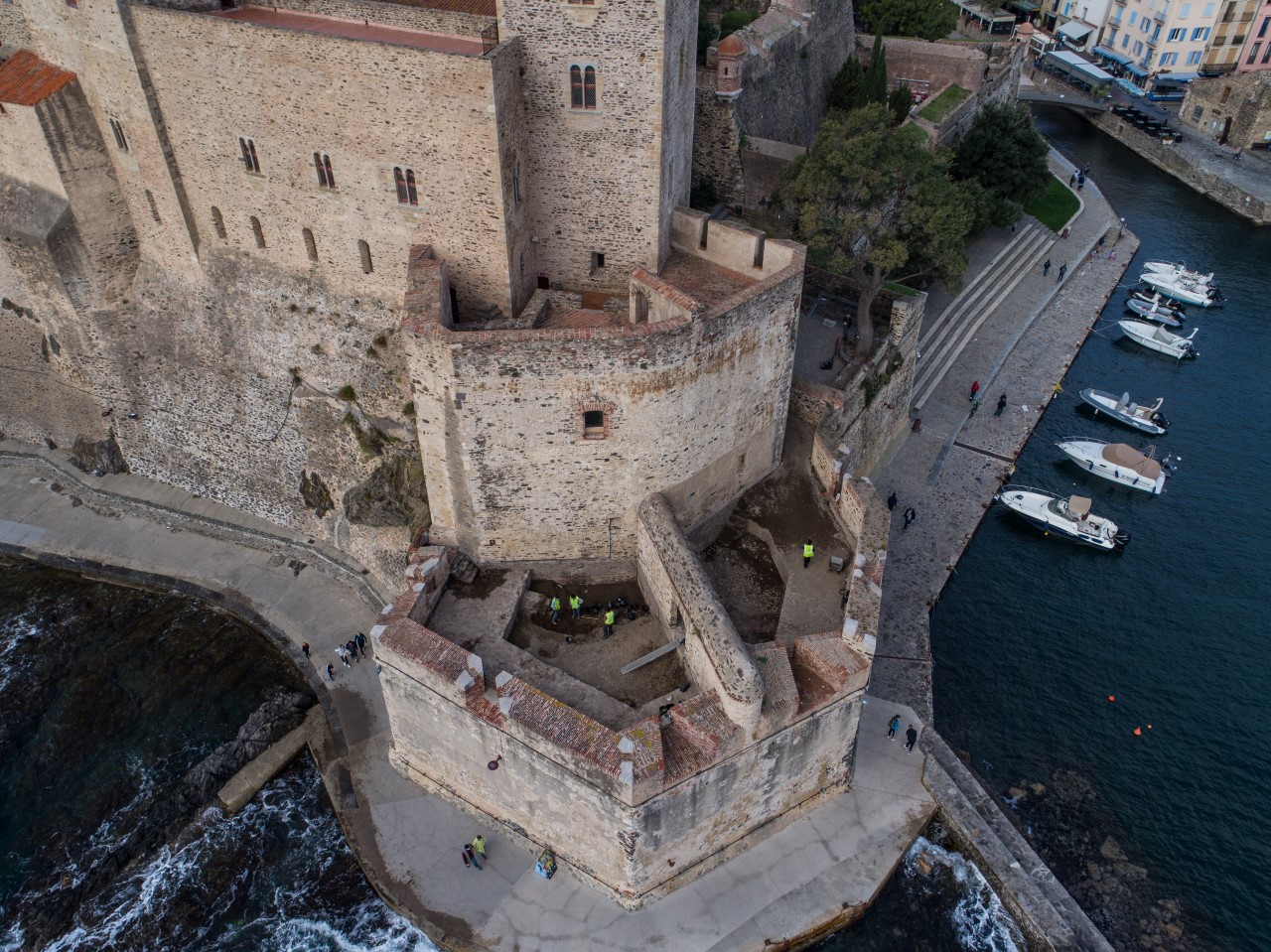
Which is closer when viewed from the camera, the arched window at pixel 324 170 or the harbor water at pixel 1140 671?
the harbor water at pixel 1140 671

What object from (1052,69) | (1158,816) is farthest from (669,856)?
(1052,69)

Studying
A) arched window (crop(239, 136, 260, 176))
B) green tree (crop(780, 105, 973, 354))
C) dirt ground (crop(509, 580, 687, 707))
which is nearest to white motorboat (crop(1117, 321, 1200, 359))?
green tree (crop(780, 105, 973, 354))

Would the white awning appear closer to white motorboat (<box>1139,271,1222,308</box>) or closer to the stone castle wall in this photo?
white motorboat (<box>1139,271,1222,308</box>)

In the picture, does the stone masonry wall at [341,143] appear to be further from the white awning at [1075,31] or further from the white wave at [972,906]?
the white awning at [1075,31]

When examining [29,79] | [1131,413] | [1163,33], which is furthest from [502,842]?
[1163,33]

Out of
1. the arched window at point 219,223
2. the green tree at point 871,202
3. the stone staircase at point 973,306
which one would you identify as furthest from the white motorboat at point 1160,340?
the arched window at point 219,223

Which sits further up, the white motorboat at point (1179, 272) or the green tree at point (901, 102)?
the green tree at point (901, 102)

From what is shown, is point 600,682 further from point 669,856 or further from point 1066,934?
point 1066,934

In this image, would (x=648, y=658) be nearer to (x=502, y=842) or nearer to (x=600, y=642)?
(x=600, y=642)
